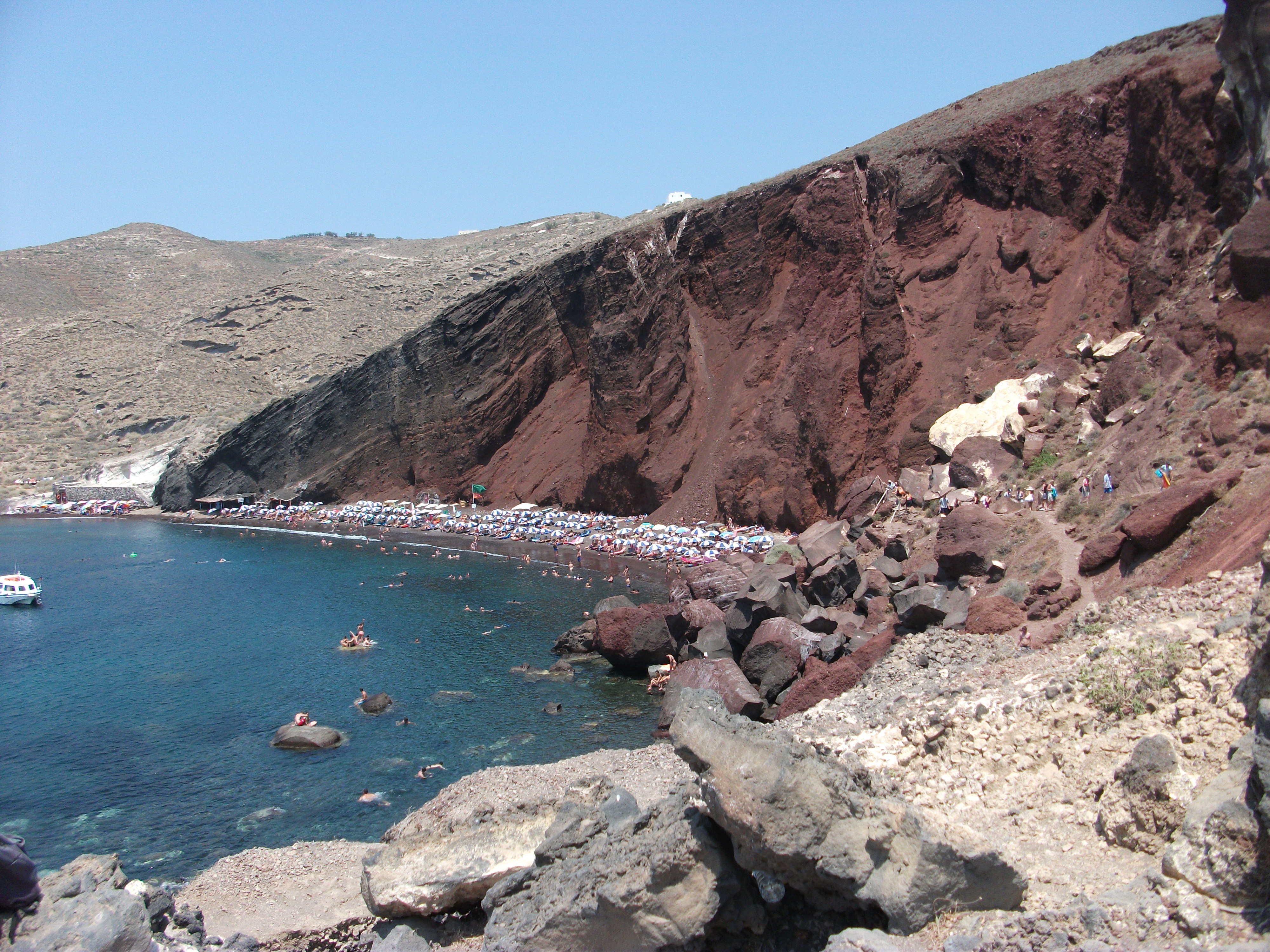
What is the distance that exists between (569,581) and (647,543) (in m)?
5.46

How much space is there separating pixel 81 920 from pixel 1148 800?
→ 1070 cm

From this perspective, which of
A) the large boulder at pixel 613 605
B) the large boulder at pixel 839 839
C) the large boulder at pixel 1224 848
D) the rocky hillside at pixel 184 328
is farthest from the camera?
the rocky hillside at pixel 184 328

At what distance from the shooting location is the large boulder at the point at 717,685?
20969mm

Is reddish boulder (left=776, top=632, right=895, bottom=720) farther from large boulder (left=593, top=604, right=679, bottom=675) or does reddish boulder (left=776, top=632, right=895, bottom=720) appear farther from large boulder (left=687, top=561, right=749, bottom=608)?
large boulder (left=687, top=561, right=749, bottom=608)

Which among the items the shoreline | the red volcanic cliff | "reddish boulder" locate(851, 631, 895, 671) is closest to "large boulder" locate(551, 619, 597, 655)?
the shoreline

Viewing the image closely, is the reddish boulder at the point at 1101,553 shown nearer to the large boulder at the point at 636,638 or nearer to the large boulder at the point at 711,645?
the large boulder at the point at 711,645

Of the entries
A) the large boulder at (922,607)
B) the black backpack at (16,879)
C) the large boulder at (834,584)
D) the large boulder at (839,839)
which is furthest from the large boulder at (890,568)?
the black backpack at (16,879)

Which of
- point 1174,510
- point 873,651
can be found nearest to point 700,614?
point 873,651

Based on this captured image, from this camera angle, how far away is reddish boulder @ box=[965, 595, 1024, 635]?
715 inches

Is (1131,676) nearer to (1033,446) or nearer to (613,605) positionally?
(1033,446)

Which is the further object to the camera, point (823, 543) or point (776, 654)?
point (823, 543)

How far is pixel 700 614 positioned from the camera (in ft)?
87.8

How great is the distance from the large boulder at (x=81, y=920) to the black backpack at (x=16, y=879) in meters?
0.13

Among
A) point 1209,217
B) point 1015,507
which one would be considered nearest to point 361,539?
point 1015,507
